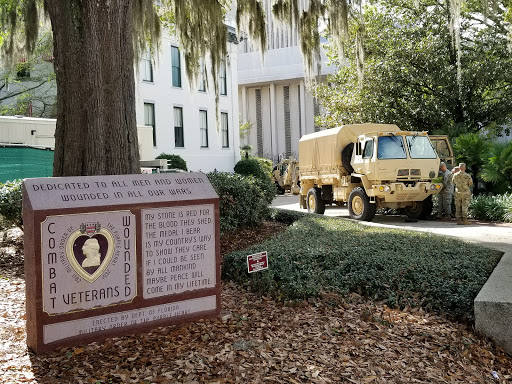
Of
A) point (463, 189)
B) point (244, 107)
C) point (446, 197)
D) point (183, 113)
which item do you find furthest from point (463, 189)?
point (244, 107)

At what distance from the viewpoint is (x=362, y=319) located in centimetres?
536

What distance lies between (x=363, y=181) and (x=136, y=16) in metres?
7.24

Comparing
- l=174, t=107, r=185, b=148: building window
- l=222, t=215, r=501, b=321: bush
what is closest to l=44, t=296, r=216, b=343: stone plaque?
l=222, t=215, r=501, b=321: bush

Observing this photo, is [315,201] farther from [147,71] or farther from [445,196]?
[147,71]

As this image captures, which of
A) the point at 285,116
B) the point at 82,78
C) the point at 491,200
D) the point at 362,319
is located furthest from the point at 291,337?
the point at 285,116

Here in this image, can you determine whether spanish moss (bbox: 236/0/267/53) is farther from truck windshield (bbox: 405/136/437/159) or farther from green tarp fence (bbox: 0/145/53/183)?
green tarp fence (bbox: 0/145/53/183)

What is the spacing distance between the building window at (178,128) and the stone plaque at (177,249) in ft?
69.5

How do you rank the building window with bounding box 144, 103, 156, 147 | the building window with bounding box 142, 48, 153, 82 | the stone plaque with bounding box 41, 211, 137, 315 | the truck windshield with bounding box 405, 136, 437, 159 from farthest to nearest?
the building window with bounding box 144, 103, 156, 147
the building window with bounding box 142, 48, 153, 82
the truck windshield with bounding box 405, 136, 437, 159
the stone plaque with bounding box 41, 211, 137, 315

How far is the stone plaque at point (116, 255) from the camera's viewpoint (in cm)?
419

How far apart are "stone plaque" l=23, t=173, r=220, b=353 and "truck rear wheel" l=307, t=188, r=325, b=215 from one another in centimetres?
1181

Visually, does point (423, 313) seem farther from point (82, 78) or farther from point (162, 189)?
point (82, 78)

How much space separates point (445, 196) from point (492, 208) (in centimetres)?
127

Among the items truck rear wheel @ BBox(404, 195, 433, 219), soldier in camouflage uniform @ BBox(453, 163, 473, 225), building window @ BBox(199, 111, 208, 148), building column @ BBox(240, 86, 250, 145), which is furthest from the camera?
building column @ BBox(240, 86, 250, 145)

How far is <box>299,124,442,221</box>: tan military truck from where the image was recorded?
13.5 metres
